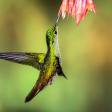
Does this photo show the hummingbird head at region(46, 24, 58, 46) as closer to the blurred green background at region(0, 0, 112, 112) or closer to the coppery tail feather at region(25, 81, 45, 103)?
the coppery tail feather at region(25, 81, 45, 103)

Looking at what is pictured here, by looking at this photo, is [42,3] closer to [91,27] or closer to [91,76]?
[91,27]

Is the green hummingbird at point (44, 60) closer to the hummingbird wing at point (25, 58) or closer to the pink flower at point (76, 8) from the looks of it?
the hummingbird wing at point (25, 58)

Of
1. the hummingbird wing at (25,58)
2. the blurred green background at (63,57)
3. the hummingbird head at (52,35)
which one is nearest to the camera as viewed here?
the hummingbird head at (52,35)

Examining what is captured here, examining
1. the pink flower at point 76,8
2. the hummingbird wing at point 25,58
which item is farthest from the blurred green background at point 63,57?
the pink flower at point 76,8

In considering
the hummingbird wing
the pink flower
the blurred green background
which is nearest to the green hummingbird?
the hummingbird wing

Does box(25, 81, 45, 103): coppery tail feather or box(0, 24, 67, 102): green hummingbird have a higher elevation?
box(0, 24, 67, 102): green hummingbird

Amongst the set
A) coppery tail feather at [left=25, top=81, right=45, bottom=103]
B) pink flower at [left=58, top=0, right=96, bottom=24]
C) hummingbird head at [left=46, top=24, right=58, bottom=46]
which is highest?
pink flower at [left=58, top=0, right=96, bottom=24]

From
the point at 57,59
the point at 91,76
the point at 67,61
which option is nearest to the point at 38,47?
the point at 67,61

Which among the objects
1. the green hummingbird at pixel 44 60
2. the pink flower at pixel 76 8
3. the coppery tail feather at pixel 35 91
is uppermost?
the pink flower at pixel 76 8
